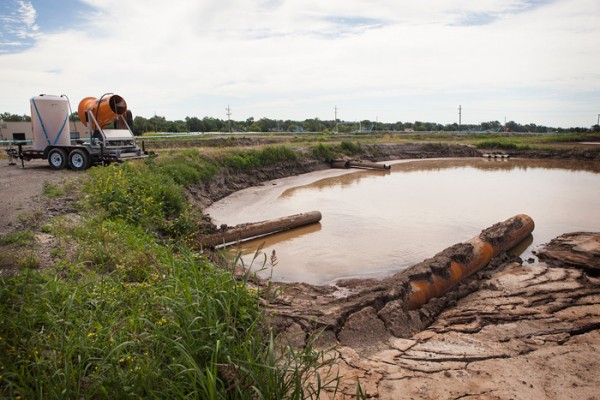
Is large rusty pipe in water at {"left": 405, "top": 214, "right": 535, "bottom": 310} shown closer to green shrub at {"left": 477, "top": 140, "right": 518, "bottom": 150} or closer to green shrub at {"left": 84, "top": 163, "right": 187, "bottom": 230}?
green shrub at {"left": 84, "top": 163, "right": 187, "bottom": 230}

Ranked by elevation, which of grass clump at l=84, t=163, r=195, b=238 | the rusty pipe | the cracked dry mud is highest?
the rusty pipe

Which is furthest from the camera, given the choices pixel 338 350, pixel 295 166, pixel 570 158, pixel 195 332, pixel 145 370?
pixel 570 158

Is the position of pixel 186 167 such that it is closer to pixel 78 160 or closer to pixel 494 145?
pixel 78 160

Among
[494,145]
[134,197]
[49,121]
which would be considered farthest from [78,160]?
[494,145]

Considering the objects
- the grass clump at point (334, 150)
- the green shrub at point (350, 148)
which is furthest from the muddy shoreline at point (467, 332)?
the green shrub at point (350, 148)

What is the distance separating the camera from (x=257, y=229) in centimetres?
1125

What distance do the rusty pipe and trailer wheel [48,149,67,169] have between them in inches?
53.6

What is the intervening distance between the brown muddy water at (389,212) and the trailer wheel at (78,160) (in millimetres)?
4498

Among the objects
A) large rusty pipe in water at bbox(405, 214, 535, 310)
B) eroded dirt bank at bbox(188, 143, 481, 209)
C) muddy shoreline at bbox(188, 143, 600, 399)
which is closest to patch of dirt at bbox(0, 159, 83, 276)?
muddy shoreline at bbox(188, 143, 600, 399)

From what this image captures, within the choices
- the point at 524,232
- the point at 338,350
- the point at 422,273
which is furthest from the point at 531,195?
the point at 338,350

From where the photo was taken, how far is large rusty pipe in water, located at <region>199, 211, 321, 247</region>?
32.8ft

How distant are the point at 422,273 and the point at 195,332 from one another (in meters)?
4.69

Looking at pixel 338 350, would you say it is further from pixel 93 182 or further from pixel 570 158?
pixel 570 158

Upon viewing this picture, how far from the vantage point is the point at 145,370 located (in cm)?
336
